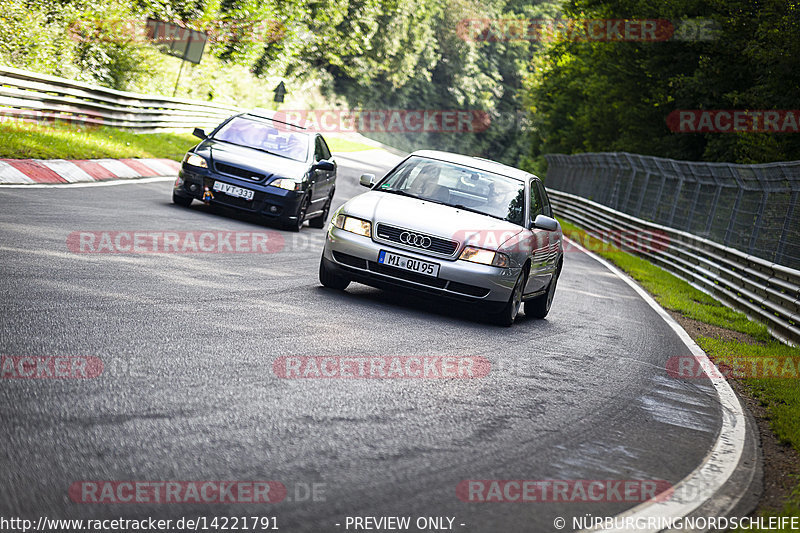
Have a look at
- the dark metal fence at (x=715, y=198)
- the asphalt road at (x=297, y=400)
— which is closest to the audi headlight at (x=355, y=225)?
the asphalt road at (x=297, y=400)

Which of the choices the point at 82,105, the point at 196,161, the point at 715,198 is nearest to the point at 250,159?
the point at 196,161

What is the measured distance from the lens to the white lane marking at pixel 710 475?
15.6ft

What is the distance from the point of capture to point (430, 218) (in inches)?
379

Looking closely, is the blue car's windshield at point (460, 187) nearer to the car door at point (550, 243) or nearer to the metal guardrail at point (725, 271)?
the car door at point (550, 243)

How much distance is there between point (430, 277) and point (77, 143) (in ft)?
38.0

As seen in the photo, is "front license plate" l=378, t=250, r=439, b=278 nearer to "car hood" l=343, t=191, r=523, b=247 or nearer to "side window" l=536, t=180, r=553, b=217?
"car hood" l=343, t=191, r=523, b=247

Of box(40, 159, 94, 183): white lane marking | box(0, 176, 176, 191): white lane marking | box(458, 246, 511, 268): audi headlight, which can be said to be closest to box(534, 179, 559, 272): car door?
box(458, 246, 511, 268): audi headlight

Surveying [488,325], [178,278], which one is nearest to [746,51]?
[488,325]

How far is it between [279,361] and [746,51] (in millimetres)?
23209

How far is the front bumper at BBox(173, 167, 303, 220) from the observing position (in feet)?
48.4

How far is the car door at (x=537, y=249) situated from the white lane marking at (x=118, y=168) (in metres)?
9.26

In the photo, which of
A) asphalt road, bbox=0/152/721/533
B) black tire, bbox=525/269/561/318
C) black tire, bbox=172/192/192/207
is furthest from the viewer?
black tire, bbox=172/192/192/207

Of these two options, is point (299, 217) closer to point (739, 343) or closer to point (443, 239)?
point (443, 239)

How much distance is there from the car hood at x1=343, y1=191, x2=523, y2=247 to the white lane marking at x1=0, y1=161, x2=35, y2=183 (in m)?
6.21
